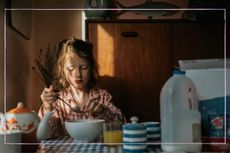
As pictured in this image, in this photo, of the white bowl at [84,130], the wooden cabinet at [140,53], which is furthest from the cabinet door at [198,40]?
the white bowl at [84,130]

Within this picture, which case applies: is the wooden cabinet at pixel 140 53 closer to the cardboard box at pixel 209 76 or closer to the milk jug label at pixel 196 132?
the cardboard box at pixel 209 76

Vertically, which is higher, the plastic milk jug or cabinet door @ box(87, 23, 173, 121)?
cabinet door @ box(87, 23, 173, 121)

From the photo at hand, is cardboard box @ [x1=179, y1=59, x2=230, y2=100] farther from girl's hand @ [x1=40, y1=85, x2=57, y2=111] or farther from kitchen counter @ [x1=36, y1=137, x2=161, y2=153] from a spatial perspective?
girl's hand @ [x1=40, y1=85, x2=57, y2=111]

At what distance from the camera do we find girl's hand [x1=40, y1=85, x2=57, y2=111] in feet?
2.23

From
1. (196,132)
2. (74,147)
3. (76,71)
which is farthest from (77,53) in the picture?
(196,132)

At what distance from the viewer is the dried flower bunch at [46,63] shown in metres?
0.69

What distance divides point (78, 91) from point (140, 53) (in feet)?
0.62

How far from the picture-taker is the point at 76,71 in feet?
2.38

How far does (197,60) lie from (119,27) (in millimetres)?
213

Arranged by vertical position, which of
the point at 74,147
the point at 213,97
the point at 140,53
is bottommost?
the point at 74,147

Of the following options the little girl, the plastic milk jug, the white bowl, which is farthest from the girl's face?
the plastic milk jug

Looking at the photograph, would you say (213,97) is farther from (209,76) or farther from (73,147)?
(73,147)

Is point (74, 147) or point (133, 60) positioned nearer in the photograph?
point (74, 147)

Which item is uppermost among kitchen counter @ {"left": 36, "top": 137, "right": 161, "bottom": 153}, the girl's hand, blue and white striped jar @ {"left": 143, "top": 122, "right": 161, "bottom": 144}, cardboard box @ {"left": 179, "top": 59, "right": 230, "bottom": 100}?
cardboard box @ {"left": 179, "top": 59, "right": 230, "bottom": 100}
